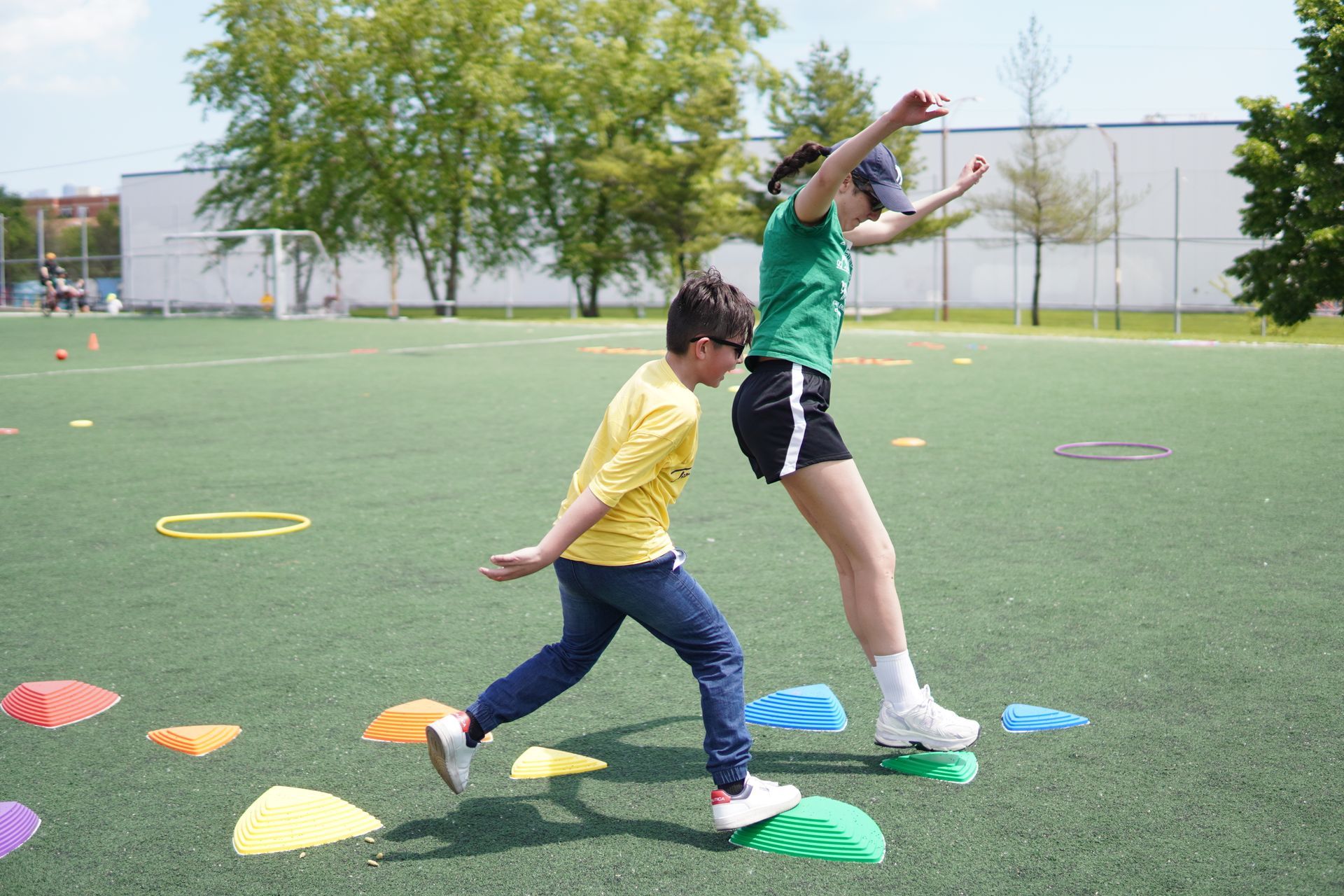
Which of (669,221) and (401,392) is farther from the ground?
(669,221)

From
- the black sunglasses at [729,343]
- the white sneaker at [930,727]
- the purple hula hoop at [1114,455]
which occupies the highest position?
the black sunglasses at [729,343]

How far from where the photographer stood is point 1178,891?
2.65 m

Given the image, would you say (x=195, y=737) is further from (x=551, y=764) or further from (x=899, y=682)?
(x=899, y=682)

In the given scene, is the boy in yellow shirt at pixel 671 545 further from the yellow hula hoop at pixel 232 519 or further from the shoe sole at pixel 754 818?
the yellow hula hoop at pixel 232 519

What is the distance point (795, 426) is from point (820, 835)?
1096 millimetres

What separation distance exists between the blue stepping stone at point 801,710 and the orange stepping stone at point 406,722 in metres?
0.85

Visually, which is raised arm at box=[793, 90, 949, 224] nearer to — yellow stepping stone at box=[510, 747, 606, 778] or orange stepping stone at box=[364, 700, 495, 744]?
yellow stepping stone at box=[510, 747, 606, 778]

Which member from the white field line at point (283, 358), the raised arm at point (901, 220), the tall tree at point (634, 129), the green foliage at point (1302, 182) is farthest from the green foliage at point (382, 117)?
the raised arm at point (901, 220)

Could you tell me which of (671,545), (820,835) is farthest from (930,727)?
(671,545)

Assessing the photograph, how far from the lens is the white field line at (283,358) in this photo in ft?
54.4

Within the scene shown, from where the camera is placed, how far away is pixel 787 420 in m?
3.35

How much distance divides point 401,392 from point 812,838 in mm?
11664

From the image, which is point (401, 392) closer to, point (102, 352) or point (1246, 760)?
point (102, 352)

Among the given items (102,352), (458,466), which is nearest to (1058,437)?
(458,466)
